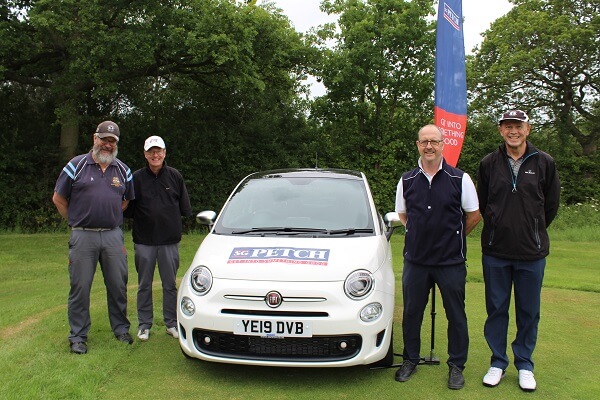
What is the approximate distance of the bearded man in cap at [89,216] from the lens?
15.8 feet

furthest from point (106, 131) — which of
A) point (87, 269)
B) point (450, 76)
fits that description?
point (450, 76)

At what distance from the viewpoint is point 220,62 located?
13.0 m

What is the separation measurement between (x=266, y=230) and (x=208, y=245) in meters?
0.54

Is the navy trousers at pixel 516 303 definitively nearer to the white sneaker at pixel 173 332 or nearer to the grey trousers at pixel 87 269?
the white sneaker at pixel 173 332

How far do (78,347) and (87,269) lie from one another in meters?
0.70

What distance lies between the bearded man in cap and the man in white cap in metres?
0.26

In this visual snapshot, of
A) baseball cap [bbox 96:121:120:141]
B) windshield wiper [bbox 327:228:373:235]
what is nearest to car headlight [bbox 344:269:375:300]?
windshield wiper [bbox 327:228:373:235]

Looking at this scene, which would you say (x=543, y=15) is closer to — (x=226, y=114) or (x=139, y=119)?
(x=226, y=114)

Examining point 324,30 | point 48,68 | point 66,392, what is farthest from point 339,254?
point 324,30

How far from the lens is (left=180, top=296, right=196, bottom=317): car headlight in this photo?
4.07 metres

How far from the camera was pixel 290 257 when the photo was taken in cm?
418

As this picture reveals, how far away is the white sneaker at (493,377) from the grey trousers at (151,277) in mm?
3017

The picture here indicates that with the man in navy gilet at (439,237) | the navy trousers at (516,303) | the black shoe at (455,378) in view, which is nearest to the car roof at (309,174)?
the man in navy gilet at (439,237)

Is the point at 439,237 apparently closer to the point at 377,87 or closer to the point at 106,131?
the point at 106,131
